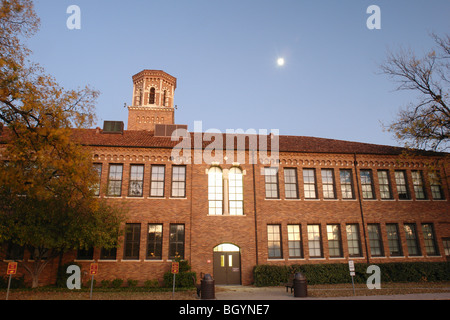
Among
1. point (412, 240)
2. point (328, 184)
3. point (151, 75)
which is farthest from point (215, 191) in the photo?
point (151, 75)

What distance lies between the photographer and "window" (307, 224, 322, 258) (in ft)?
69.3

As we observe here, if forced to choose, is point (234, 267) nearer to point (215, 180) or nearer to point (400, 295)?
point (215, 180)

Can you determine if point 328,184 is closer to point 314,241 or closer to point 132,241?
point 314,241

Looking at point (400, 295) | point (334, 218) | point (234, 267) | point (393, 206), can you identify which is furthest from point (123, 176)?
point (393, 206)

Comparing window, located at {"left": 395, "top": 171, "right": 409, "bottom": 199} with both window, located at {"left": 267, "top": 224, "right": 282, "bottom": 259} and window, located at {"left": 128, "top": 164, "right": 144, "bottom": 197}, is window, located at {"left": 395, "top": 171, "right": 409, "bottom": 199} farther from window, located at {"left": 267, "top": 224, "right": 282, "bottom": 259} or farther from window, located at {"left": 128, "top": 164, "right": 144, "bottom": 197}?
window, located at {"left": 128, "top": 164, "right": 144, "bottom": 197}

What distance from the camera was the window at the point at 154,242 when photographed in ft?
64.6

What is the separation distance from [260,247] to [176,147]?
9.08m

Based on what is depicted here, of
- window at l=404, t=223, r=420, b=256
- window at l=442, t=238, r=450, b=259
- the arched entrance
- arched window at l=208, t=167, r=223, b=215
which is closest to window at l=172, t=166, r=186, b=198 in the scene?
arched window at l=208, t=167, r=223, b=215

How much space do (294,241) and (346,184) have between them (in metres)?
6.09

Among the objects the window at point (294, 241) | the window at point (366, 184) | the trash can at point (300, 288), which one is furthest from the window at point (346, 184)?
the trash can at point (300, 288)

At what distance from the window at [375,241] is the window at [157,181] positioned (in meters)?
15.3

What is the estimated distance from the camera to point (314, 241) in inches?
840

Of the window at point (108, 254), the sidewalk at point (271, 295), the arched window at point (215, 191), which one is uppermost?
the arched window at point (215, 191)

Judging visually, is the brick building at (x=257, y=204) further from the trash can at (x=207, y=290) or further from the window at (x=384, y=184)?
the trash can at (x=207, y=290)
